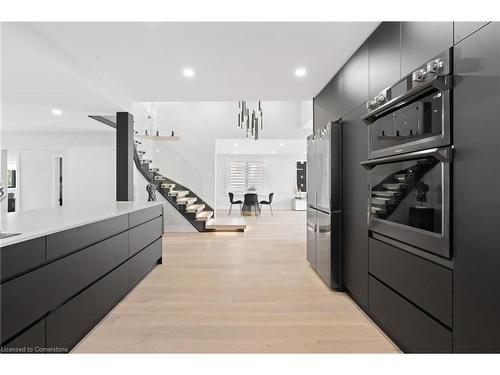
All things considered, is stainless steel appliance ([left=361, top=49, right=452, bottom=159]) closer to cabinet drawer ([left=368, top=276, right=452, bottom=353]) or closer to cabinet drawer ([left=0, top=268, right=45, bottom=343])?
cabinet drawer ([left=368, top=276, right=452, bottom=353])

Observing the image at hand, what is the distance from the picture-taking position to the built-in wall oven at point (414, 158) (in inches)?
58.7

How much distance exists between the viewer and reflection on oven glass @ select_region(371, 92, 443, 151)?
1555 mm

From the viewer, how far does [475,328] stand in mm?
1317

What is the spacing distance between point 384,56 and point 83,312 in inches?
117

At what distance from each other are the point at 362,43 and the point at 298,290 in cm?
257

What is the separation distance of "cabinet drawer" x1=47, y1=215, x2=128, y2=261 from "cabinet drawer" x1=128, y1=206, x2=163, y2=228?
0.29 metres

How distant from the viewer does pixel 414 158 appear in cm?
170

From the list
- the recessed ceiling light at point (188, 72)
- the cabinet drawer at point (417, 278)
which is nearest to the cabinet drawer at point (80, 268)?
the recessed ceiling light at point (188, 72)

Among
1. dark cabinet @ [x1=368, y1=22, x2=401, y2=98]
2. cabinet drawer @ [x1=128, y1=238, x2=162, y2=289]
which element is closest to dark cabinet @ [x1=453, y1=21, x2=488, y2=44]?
dark cabinet @ [x1=368, y1=22, x2=401, y2=98]

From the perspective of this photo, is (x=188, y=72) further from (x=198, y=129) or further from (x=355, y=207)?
(x=198, y=129)

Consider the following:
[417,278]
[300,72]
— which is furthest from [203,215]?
[417,278]

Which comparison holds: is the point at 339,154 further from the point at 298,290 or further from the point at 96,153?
the point at 96,153

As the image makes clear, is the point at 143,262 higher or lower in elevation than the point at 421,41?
lower

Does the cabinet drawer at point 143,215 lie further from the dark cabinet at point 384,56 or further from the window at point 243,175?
the window at point 243,175
